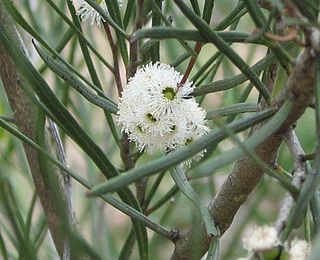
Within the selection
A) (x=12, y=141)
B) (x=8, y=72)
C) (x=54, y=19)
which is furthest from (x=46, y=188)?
(x=54, y=19)

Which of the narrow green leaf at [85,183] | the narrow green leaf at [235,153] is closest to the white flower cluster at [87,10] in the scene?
the narrow green leaf at [85,183]

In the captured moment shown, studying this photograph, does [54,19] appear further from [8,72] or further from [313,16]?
[313,16]

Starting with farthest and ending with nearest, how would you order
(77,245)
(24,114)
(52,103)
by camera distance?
(24,114) → (52,103) → (77,245)

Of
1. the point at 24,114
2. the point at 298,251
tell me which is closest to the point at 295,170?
the point at 298,251

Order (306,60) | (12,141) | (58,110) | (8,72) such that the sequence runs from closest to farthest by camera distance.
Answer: (306,60) → (58,110) → (8,72) → (12,141)

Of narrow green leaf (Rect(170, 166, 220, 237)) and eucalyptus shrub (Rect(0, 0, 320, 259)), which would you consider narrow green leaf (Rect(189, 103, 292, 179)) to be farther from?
narrow green leaf (Rect(170, 166, 220, 237))

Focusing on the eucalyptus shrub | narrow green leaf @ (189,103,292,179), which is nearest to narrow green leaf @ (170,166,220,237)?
the eucalyptus shrub

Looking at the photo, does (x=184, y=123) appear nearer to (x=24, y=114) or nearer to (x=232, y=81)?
(x=232, y=81)

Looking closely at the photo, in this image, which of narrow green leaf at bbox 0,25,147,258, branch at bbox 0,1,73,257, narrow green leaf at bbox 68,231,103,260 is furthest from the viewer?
branch at bbox 0,1,73,257
